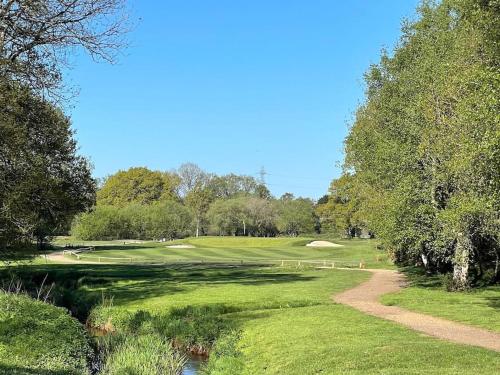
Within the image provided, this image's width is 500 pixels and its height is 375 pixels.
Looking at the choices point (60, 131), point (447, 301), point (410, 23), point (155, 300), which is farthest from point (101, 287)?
point (410, 23)

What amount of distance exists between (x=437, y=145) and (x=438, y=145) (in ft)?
0.41

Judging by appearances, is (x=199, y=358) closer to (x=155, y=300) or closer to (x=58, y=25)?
(x=155, y=300)

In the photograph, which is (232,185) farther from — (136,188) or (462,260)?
(462,260)

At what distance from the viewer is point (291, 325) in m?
18.1

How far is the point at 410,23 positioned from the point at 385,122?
6.11 metres

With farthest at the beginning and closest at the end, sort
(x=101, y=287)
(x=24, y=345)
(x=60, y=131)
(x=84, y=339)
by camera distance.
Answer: (x=60, y=131)
(x=101, y=287)
(x=84, y=339)
(x=24, y=345)

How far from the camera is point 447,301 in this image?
23922mm

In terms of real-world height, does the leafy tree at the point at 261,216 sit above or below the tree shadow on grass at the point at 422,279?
above

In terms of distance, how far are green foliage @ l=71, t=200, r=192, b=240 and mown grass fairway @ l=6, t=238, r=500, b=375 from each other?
7121 cm

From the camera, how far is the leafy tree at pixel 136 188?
14225 cm

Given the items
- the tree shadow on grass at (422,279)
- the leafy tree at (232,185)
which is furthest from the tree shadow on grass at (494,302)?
the leafy tree at (232,185)

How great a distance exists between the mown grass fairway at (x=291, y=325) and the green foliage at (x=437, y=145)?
5350mm

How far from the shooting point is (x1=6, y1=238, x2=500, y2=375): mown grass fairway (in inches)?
487

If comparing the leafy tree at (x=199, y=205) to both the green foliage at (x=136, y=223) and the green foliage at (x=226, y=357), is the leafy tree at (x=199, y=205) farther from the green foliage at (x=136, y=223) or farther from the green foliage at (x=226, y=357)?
the green foliage at (x=226, y=357)
